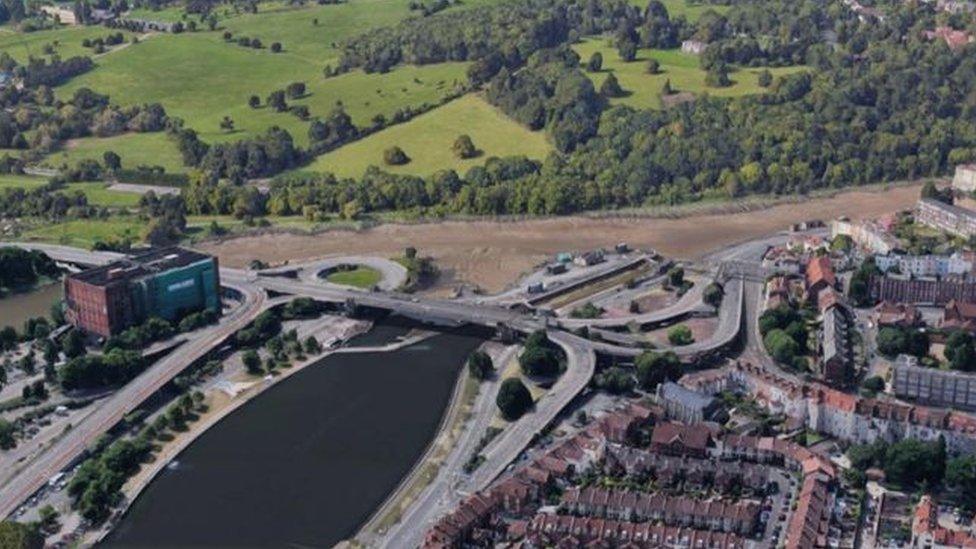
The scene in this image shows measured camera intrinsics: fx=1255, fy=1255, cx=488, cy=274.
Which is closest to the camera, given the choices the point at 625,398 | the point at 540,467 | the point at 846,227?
the point at 540,467

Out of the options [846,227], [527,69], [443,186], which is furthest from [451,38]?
[846,227]

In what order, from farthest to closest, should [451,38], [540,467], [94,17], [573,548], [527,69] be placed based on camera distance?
[94,17] → [451,38] → [527,69] → [540,467] → [573,548]

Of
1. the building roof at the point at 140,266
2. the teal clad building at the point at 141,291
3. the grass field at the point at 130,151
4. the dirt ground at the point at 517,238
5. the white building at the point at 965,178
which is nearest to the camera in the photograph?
the teal clad building at the point at 141,291

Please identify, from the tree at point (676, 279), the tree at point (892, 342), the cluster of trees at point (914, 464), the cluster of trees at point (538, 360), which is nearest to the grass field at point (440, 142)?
the tree at point (676, 279)

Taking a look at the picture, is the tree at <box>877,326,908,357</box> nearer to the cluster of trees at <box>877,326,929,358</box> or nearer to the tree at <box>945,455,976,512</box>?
the cluster of trees at <box>877,326,929,358</box>

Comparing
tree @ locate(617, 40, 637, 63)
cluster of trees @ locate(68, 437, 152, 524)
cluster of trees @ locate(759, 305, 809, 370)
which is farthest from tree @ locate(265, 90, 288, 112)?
cluster of trees @ locate(68, 437, 152, 524)

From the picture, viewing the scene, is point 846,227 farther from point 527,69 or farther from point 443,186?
point 527,69

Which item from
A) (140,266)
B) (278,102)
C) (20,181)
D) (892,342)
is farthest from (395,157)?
(892,342)

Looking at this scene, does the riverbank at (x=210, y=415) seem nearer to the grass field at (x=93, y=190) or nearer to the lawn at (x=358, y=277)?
the lawn at (x=358, y=277)
